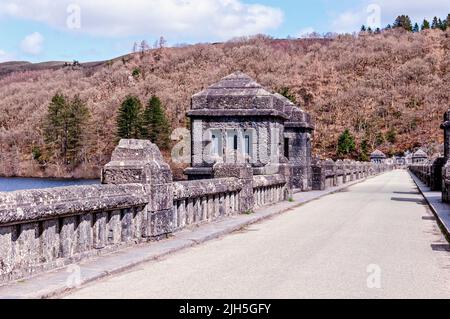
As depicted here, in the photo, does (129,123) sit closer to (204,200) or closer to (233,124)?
(233,124)

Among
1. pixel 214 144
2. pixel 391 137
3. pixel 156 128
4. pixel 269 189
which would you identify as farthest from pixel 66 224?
pixel 391 137

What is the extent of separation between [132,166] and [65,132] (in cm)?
8248

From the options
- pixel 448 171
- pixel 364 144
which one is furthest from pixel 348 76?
pixel 448 171

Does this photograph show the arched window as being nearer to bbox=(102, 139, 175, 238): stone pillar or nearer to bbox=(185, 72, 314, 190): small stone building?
bbox=(185, 72, 314, 190): small stone building

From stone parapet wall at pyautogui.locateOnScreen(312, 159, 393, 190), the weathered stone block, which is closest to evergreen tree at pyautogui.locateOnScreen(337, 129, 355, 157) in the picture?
stone parapet wall at pyautogui.locateOnScreen(312, 159, 393, 190)

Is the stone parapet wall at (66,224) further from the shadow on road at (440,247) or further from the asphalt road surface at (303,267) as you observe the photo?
the shadow on road at (440,247)

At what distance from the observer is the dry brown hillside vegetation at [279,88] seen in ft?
330

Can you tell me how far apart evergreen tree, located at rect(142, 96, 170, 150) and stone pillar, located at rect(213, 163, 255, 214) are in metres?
71.2

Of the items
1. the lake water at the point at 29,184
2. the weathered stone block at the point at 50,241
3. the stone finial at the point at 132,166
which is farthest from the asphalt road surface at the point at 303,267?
the lake water at the point at 29,184

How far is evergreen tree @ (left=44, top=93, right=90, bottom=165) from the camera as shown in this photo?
88.4 metres

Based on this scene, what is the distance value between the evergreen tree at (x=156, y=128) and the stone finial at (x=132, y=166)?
76.6m

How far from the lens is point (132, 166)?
10.0 metres
